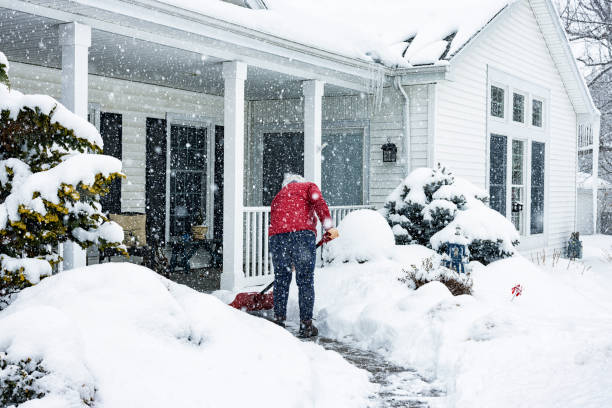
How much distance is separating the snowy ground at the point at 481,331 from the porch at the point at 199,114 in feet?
6.04

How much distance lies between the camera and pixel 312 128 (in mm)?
10047

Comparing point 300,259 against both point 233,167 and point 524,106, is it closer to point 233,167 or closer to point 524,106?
point 233,167

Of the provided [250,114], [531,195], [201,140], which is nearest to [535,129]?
[531,195]

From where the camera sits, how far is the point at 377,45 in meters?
11.2

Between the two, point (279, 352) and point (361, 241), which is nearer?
point (279, 352)

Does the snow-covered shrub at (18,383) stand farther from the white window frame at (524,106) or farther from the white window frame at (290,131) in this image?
the white window frame at (524,106)

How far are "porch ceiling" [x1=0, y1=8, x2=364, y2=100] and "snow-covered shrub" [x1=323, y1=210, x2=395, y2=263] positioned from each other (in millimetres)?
2410

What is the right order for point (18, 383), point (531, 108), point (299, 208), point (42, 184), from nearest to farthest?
point (18, 383) → point (42, 184) → point (299, 208) → point (531, 108)

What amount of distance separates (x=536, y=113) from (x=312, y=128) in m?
7.37

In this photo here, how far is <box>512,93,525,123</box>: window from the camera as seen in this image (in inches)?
556

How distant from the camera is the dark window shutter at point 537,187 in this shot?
Result: 1491cm

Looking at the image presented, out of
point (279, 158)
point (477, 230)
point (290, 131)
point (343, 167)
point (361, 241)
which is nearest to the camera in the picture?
point (361, 241)

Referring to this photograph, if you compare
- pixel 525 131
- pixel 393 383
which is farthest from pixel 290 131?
pixel 393 383

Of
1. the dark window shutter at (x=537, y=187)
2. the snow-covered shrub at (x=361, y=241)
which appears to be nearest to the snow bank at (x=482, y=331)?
the snow-covered shrub at (x=361, y=241)
